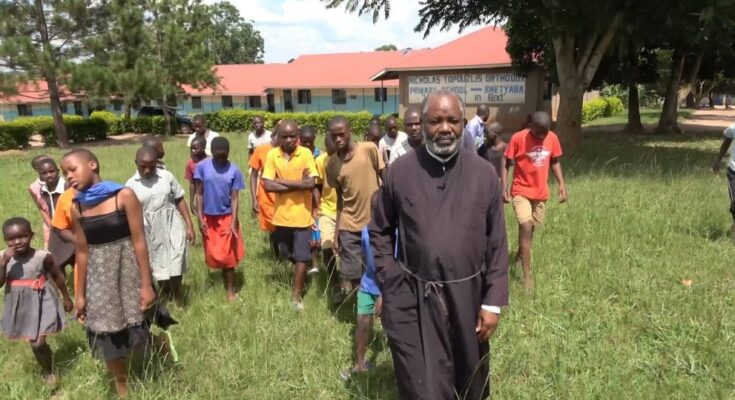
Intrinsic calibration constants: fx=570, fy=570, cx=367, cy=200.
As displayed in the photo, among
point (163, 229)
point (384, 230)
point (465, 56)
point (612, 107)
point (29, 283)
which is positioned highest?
point (465, 56)

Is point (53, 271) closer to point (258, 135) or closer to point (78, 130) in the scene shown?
point (258, 135)

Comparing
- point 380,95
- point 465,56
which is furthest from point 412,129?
point 380,95

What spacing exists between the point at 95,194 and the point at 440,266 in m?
2.00

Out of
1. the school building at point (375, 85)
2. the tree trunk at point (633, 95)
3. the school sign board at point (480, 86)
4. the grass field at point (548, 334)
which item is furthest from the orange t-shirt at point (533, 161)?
the school sign board at point (480, 86)

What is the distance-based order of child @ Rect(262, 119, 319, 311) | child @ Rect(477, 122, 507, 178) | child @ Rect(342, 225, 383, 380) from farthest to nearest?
child @ Rect(477, 122, 507, 178)
child @ Rect(262, 119, 319, 311)
child @ Rect(342, 225, 383, 380)

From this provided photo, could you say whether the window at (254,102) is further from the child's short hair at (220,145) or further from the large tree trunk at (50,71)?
the child's short hair at (220,145)

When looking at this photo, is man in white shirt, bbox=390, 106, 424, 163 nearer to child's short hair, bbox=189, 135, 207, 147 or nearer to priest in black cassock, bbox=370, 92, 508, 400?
priest in black cassock, bbox=370, 92, 508, 400

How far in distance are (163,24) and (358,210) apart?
94.6 ft

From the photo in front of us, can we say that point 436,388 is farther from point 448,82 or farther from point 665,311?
point 448,82

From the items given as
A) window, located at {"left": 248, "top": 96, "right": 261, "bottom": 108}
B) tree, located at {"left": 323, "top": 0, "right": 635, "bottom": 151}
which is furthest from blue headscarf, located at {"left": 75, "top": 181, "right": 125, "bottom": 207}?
window, located at {"left": 248, "top": 96, "right": 261, "bottom": 108}

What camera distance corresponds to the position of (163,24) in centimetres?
2967

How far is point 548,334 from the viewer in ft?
14.0

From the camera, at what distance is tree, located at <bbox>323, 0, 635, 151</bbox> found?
464 inches

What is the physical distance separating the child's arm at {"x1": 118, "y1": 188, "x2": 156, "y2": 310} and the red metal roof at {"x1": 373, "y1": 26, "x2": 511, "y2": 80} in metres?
20.8
